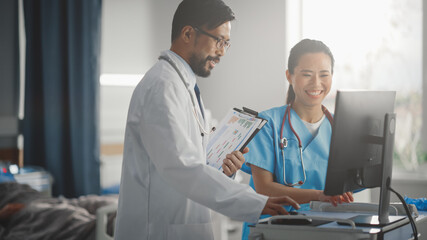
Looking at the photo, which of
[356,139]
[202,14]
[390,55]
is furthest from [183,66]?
[390,55]

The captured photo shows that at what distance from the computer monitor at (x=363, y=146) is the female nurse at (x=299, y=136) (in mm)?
321

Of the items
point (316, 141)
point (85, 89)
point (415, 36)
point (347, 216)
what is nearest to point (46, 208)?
point (85, 89)

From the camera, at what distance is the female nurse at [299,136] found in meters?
1.75

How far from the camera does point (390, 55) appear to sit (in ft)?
10.1

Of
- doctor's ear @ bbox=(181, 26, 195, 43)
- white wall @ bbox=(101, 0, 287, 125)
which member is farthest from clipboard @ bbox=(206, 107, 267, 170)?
white wall @ bbox=(101, 0, 287, 125)

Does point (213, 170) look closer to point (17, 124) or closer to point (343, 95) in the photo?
point (343, 95)

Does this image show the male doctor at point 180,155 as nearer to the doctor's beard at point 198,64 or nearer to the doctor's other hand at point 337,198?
the doctor's beard at point 198,64

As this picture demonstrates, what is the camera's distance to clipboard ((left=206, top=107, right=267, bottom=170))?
5.18ft

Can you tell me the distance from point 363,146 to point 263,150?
48 cm

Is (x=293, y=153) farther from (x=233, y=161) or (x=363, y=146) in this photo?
(x=363, y=146)

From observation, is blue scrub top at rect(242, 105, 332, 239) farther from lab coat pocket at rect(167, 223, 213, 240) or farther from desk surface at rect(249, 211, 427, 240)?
desk surface at rect(249, 211, 427, 240)

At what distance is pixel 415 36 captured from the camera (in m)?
3.03

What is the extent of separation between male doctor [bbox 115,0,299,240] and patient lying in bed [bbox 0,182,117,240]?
1.19m

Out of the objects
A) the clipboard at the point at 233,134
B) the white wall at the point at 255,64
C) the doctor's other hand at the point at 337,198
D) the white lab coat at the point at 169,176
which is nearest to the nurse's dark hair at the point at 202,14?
the white lab coat at the point at 169,176
